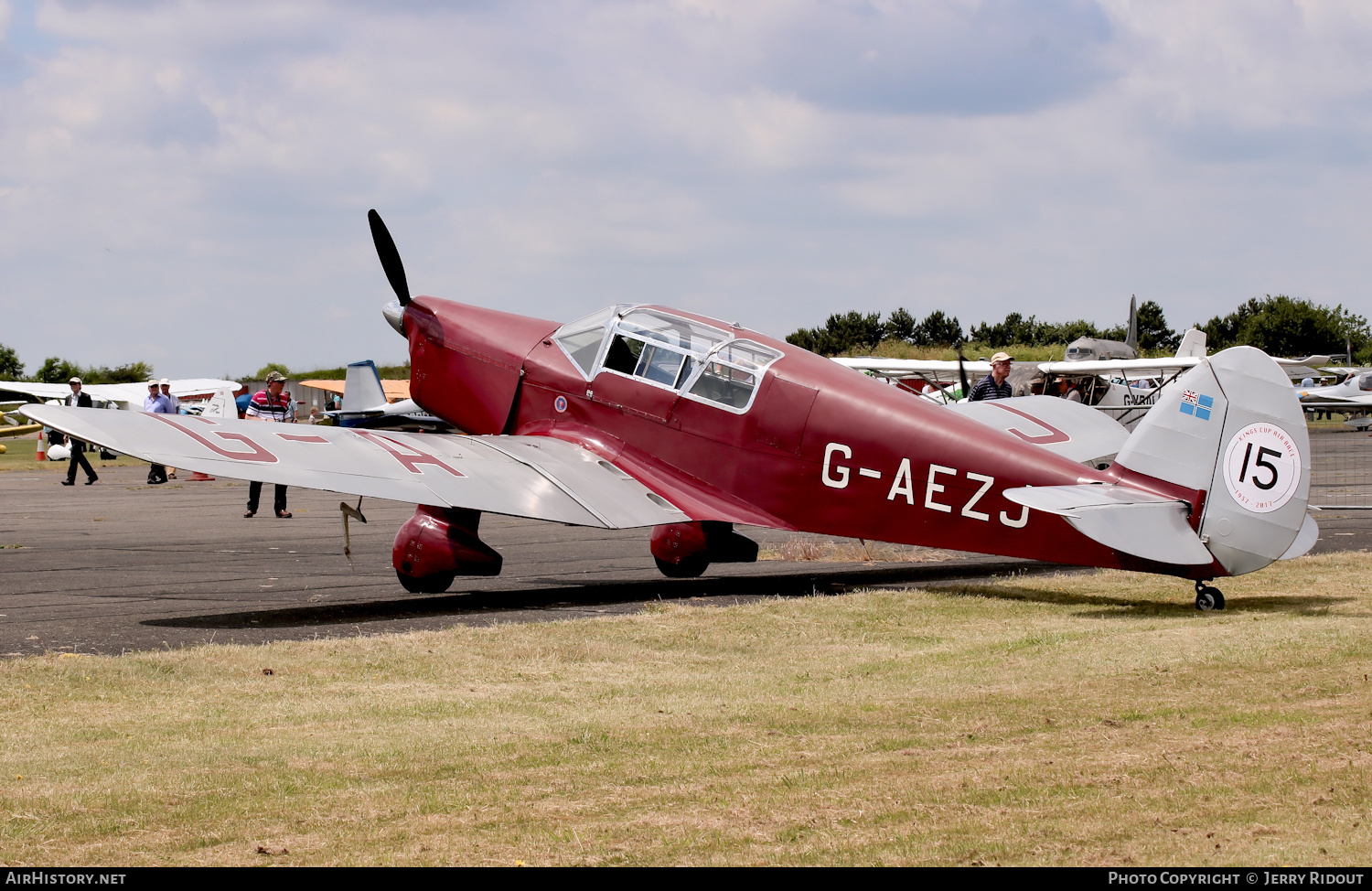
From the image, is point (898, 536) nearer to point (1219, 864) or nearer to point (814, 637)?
point (814, 637)

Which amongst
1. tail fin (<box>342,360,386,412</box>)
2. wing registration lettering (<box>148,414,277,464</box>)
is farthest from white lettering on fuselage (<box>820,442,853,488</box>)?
tail fin (<box>342,360,386,412</box>)

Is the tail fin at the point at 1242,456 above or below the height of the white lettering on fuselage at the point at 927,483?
above

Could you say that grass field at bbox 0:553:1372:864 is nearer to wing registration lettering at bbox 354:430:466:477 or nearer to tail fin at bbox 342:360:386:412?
wing registration lettering at bbox 354:430:466:477

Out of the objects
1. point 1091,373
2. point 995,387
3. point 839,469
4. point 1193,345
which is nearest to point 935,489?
point 839,469

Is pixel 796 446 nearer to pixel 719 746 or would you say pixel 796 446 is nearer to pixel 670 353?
pixel 670 353

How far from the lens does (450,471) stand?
9922mm

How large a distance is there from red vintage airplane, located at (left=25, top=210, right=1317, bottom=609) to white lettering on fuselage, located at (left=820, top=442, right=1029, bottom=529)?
15mm

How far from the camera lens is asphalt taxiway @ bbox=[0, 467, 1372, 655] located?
8.82 meters

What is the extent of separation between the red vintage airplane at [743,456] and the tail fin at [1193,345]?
28.8 meters

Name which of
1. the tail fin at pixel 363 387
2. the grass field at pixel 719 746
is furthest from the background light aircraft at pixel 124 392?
the grass field at pixel 719 746

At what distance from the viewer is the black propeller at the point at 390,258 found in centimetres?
1354

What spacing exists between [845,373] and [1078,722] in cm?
520

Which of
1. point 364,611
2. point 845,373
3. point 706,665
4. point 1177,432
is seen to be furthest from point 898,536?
point 364,611

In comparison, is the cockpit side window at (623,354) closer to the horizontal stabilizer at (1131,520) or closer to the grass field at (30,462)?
the horizontal stabilizer at (1131,520)
